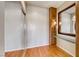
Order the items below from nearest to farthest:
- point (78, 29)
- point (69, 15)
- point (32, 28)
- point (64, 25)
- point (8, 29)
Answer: point (78, 29)
point (8, 29)
point (69, 15)
point (64, 25)
point (32, 28)

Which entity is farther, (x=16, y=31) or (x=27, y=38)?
(x=27, y=38)

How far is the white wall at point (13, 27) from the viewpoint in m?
5.44

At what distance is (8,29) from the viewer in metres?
5.46

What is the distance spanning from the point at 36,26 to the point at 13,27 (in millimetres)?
1847

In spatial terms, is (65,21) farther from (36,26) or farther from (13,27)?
(13,27)

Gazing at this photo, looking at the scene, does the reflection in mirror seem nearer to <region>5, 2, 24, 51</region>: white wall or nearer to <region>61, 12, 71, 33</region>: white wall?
<region>61, 12, 71, 33</region>: white wall

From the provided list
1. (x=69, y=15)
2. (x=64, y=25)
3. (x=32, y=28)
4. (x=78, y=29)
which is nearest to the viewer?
(x=78, y=29)

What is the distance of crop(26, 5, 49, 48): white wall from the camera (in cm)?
684

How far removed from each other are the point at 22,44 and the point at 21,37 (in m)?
0.38

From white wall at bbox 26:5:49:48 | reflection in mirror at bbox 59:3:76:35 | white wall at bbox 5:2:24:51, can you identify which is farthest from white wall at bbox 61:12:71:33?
white wall at bbox 5:2:24:51

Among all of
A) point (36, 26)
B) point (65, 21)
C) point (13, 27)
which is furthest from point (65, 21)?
point (13, 27)

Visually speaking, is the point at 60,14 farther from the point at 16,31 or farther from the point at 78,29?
the point at 78,29

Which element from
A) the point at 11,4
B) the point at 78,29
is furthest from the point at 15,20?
the point at 78,29

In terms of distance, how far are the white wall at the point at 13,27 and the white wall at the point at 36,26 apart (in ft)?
2.69
